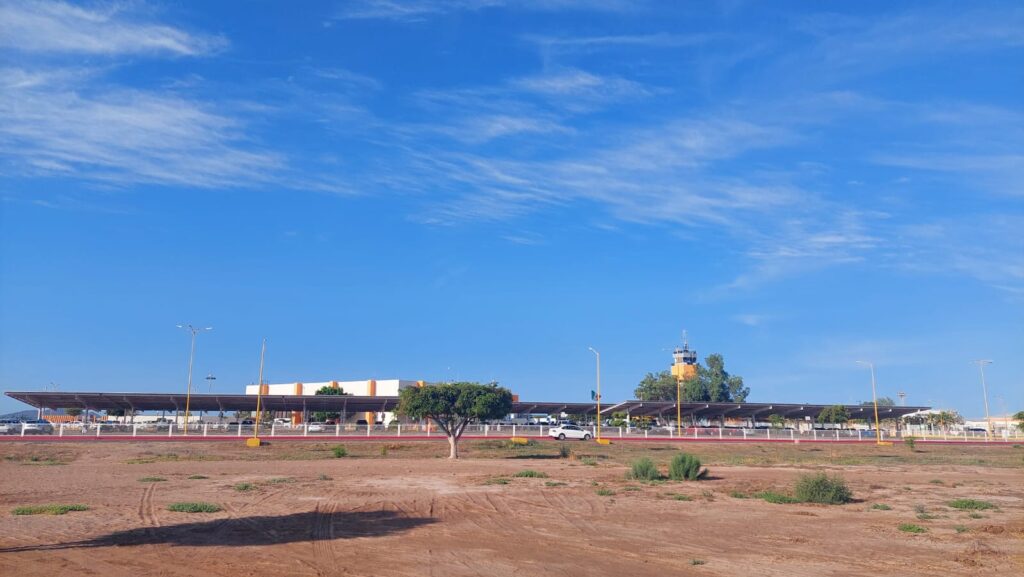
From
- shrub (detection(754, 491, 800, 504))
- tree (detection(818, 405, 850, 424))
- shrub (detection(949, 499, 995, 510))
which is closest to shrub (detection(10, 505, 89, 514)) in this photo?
shrub (detection(754, 491, 800, 504))

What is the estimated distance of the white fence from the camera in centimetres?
6347

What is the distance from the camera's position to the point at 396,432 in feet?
232

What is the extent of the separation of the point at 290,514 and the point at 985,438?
9451cm

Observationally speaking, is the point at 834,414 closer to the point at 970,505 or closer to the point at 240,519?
the point at 970,505

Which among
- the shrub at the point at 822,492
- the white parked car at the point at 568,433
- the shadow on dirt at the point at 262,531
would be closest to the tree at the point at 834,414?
the white parked car at the point at 568,433

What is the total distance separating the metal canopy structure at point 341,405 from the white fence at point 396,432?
1634 cm

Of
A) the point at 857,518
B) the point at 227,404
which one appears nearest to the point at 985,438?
the point at 857,518

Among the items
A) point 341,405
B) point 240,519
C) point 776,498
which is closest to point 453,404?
point 776,498

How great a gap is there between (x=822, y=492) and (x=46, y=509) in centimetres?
2294

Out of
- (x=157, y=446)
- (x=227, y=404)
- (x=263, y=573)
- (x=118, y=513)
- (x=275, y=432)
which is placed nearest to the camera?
(x=263, y=573)

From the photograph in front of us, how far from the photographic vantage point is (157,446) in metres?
53.9

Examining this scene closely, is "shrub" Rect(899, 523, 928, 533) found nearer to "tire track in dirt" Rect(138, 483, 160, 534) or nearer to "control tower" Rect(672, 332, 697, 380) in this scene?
"tire track in dirt" Rect(138, 483, 160, 534)

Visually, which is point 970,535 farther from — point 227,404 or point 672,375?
point 672,375

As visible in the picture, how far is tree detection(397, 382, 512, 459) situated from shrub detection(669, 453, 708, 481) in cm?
1953
